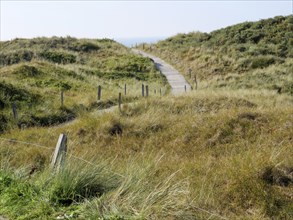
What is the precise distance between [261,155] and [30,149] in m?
4.62

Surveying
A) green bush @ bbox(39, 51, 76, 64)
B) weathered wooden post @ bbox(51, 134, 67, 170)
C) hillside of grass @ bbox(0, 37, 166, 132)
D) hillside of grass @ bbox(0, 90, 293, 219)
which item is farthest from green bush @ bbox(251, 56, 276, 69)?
weathered wooden post @ bbox(51, 134, 67, 170)

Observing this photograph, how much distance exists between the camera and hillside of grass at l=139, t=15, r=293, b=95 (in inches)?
1254

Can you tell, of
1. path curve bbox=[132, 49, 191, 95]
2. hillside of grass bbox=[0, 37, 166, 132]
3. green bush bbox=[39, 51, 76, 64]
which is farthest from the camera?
green bush bbox=[39, 51, 76, 64]

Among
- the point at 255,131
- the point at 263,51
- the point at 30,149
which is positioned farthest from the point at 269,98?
the point at 263,51

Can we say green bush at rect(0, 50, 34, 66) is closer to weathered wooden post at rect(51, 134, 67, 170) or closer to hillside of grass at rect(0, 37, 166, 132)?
hillside of grass at rect(0, 37, 166, 132)

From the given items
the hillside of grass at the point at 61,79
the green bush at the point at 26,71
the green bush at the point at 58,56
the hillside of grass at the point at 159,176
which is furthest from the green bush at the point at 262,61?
the hillside of grass at the point at 159,176

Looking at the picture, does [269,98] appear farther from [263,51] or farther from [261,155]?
[263,51]

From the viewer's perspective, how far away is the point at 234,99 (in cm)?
1900

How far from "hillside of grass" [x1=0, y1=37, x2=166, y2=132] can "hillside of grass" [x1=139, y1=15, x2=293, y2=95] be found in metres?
4.59

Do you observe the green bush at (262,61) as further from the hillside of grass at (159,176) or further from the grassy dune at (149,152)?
the hillside of grass at (159,176)

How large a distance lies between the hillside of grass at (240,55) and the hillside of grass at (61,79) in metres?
4.59

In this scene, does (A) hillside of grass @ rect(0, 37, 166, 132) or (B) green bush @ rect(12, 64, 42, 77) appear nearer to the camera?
(A) hillside of grass @ rect(0, 37, 166, 132)

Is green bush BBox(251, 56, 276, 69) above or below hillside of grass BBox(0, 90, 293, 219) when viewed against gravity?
above

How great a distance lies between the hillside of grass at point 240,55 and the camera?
31.9 meters
